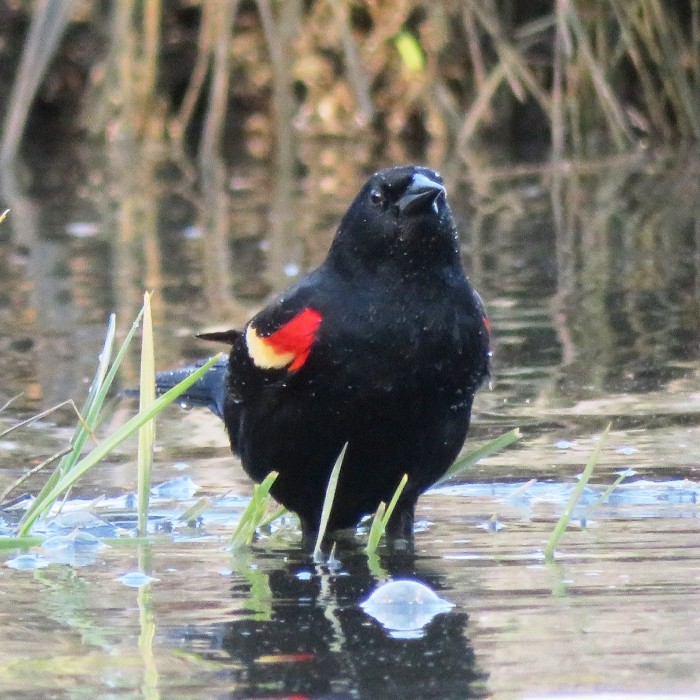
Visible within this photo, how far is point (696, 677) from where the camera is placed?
2314mm

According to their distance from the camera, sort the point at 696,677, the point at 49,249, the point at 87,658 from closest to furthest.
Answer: the point at 696,677 < the point at 87,658 < the point at 49,249

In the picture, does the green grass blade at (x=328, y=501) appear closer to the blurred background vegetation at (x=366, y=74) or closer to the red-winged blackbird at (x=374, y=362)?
the red-winged blackbird at (x=374, y=362)

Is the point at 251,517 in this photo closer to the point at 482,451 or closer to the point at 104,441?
the point at 104,441

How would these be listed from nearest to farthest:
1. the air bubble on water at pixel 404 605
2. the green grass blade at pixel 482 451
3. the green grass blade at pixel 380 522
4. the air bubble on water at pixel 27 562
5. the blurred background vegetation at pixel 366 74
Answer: the air bubble on water at pixel 404 605 → the air bubble on water at pixel 27 562 → the green grass blade at pixel 380 522 → the green grass blade at pixel 482 451 → the blurred background vegetation at pixel 366 74

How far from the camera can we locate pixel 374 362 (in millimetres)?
3342

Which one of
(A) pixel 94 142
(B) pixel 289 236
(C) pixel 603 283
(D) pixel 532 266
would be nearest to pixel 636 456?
(C) pixel 603 283

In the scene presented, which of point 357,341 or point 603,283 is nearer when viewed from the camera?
point 357,341

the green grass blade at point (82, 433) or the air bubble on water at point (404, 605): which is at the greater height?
the green grass blade at point (82, 433)

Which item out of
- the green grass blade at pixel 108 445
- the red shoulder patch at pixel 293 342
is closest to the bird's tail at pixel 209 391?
the red shoulder patch at pixel 293 342

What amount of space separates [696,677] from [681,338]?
352 cm

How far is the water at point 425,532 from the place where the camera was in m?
2.46

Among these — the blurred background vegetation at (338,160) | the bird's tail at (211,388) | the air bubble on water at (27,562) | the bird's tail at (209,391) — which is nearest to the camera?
the air bubble on water at (27,562)

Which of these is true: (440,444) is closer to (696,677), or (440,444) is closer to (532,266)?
(696,677)

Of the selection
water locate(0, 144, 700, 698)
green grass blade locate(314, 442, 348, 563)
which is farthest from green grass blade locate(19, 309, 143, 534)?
green grass blade locate(314, 442, 348, 563)
